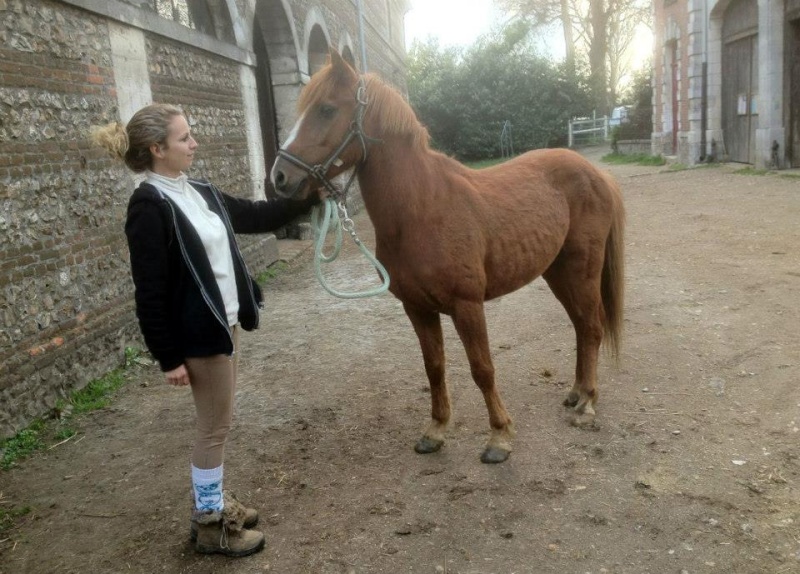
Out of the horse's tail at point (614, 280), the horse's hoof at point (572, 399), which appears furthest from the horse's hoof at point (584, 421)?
the horse's tail at point (614, 280)

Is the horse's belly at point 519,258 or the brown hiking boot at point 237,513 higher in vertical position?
the horse's belly at point 519,258

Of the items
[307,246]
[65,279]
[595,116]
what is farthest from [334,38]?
[595,116]

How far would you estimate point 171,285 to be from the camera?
2.47m

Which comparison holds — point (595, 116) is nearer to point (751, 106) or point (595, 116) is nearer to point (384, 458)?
point (751, 106)

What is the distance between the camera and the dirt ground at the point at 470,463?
8.77 ft

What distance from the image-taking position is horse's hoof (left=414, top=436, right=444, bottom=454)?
353 cm

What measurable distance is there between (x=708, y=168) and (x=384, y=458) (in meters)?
14.9

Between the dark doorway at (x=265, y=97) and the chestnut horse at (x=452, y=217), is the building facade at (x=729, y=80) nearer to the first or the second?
the dark doorway at (x=265, y=97)

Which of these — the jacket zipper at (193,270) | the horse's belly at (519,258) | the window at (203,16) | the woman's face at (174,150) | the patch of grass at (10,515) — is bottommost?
the patch of grass at (10,515)

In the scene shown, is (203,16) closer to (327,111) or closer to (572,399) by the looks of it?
(327,111)

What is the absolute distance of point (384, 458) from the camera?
11.6ft

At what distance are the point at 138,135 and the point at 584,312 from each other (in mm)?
2702

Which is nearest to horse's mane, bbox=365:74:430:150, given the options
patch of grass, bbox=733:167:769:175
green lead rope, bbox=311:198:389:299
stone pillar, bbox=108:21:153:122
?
green lead rope, bbox=311:198:389:299

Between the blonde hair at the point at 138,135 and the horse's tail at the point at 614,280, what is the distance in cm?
275
